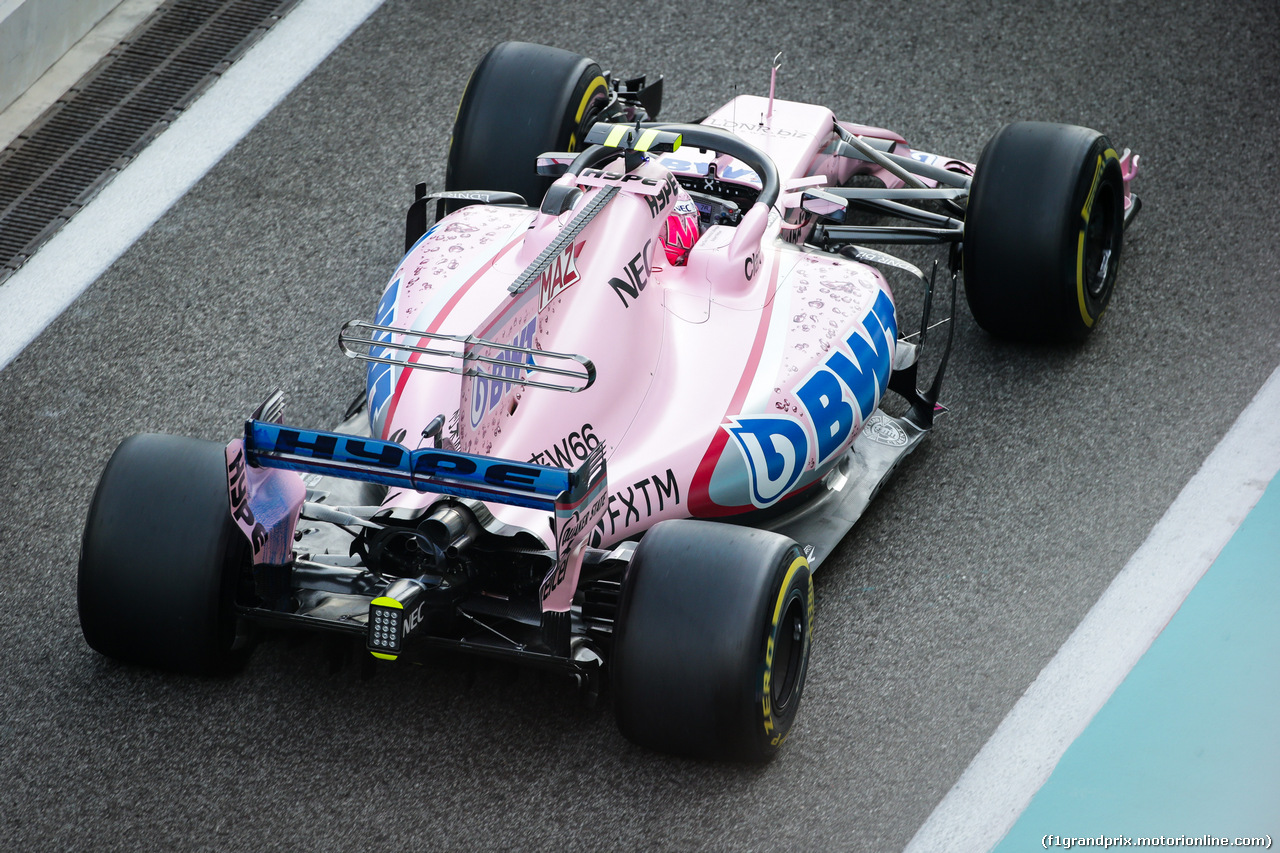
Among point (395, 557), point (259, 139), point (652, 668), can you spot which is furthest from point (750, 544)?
point (259, 139)

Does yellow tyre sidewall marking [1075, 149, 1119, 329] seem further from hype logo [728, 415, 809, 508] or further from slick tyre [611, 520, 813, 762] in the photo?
slick tyre [611, 520, 813, 762]

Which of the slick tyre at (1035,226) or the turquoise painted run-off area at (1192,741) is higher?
the slick tyre at (1035,226)

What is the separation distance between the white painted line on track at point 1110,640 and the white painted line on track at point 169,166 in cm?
417

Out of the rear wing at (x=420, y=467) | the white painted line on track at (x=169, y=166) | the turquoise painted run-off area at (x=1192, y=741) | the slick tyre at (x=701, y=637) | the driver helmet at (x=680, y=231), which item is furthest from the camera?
the white painted line on track at (x=169, y=166)

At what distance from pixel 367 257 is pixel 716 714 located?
11.2 ft

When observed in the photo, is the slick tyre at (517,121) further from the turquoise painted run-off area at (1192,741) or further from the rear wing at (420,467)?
the turquoise painted run-off area at (1192,741)

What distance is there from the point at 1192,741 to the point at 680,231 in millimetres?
2253

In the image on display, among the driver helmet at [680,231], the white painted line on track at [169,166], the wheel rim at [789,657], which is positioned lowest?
the white painted line on track at [169,166]

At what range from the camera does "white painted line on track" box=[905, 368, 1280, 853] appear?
3.98 m

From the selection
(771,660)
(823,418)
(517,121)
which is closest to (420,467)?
(771,660)

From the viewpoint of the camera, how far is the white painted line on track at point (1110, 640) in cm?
398

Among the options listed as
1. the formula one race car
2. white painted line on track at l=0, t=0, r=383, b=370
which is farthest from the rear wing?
white painted line on track at l=0, t=0, r=383, b=370

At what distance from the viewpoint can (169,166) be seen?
700 cm

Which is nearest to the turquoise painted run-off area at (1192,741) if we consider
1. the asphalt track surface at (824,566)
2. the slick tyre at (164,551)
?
the asphalt track surface at (824,566)
